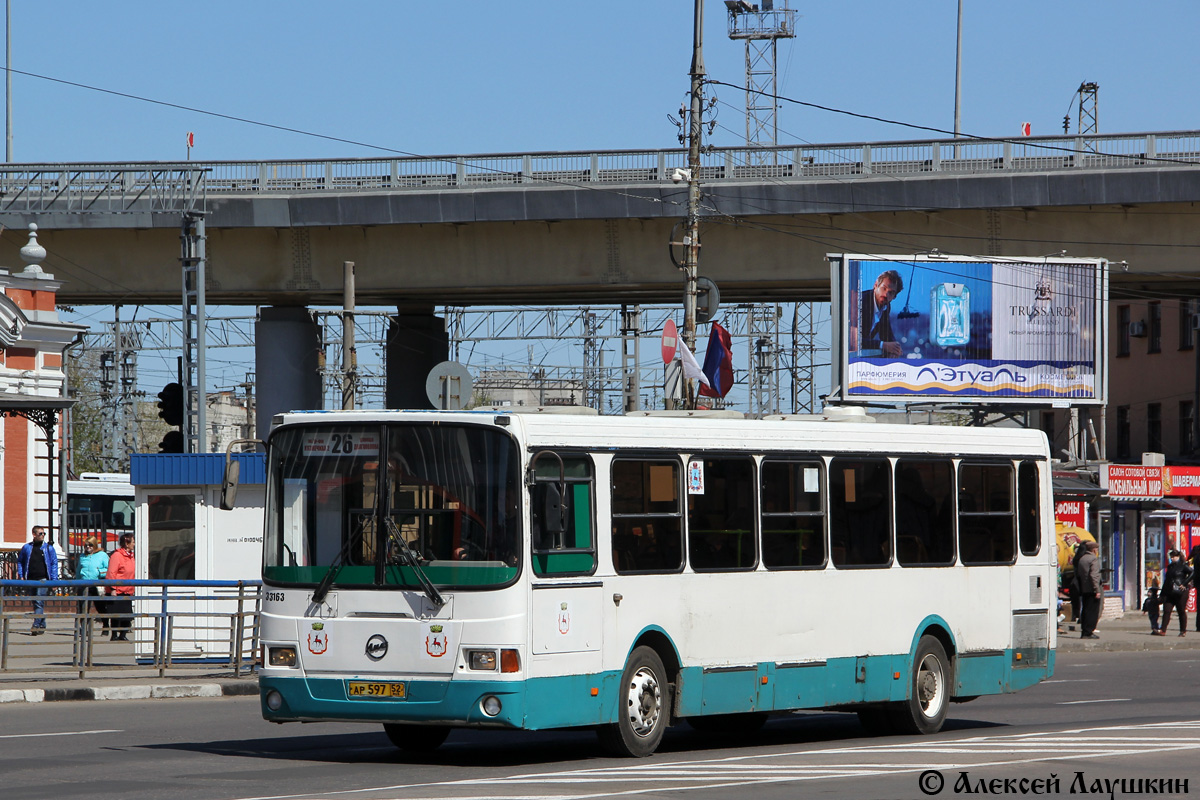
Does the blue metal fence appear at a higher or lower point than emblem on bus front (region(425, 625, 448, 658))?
lower

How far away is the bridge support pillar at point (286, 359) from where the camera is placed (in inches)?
1770

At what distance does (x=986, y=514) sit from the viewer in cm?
1595

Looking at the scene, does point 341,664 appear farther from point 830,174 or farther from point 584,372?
point 584,372

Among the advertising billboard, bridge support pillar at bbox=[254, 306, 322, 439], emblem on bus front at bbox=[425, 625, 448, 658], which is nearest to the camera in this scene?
emblem on bus front at bbox=[425, 625, 448, 658]

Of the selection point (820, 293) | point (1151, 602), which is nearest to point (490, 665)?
point (1151, 602)

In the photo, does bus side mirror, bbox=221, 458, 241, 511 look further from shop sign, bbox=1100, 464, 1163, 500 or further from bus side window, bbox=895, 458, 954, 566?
shop sign, bbox=1100, 464, 1163, 500

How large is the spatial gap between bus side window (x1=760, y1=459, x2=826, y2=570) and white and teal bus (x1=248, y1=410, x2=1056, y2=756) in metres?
0.02

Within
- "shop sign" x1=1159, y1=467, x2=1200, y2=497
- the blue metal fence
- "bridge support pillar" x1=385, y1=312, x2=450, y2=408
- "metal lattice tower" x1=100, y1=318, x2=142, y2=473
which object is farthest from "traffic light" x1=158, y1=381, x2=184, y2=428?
"metal lattice tower" x1=100, y1=318, x2=142, y2=473

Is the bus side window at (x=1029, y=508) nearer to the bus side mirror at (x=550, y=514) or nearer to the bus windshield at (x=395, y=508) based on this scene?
the bus side mirror at (x=550, y=514)

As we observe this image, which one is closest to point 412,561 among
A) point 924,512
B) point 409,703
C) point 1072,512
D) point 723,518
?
point 409,703

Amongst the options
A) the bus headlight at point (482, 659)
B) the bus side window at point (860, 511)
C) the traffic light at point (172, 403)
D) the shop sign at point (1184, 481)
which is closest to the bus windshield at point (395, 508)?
the bus headlight at point (482, 659)

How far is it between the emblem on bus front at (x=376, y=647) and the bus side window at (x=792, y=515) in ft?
10.6

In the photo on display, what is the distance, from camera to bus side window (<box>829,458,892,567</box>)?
47.7 feet

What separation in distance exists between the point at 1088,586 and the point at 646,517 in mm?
19551
